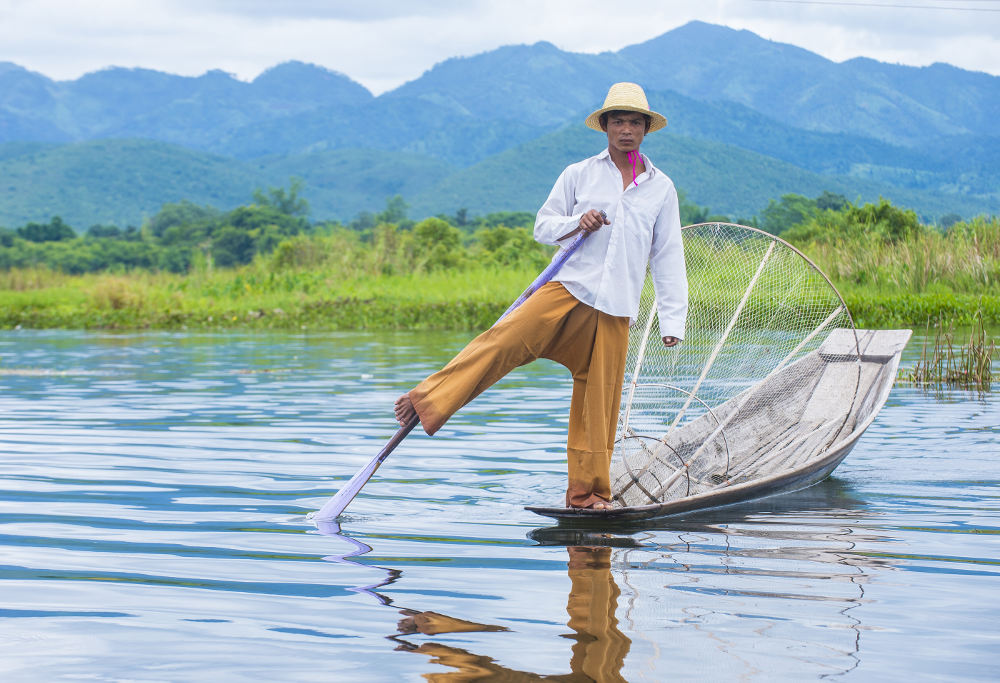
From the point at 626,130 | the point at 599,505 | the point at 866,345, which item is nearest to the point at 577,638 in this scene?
the point at 599,505

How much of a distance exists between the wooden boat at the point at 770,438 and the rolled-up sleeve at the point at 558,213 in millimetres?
997

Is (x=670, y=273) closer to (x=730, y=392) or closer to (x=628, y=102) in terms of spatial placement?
(x=628, y=102)

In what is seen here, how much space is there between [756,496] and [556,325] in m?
1.16

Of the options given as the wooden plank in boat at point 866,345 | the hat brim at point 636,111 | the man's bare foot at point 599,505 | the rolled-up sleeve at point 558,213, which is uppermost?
the hat brim at point 636,111

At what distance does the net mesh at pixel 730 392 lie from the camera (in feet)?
17.4

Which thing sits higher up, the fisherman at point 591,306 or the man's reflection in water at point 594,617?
the fisherman at point 591,306

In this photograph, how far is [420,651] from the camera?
2879mm

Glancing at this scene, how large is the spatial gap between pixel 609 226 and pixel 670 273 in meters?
0.35

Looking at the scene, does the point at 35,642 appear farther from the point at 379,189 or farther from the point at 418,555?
the point at 379,189

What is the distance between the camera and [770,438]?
6039 mm

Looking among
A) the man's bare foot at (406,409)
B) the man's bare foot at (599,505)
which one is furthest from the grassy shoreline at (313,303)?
the man's bare foot at (406,409)

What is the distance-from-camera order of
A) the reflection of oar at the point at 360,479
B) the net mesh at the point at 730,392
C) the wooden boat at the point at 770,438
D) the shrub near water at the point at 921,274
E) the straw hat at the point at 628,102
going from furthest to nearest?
the shrub near water at the point at 921,274 < the net mesh at the point at 730,392 < the wooden boat at the point at 770,438 < the reflection of oar at the point at 360,479 < the straw hat at the point at 628,102

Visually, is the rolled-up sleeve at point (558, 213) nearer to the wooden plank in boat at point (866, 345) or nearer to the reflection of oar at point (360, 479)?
→ the reflection of oar at point (360, 479)

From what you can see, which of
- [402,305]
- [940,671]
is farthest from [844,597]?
[402,305]
